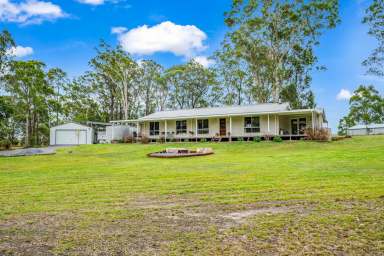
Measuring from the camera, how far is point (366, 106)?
153 ft

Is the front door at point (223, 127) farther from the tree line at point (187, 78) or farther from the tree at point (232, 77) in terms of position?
the tree at point (232, 77)

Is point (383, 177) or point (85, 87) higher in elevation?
point (85, 87)

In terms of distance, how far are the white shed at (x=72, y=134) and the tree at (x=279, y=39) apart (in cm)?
1869

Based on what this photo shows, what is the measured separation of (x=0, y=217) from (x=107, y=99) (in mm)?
42444

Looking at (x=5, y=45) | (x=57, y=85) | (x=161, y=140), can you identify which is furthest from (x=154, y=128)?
(x=57, y=85)

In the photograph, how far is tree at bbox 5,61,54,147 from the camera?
3391cm

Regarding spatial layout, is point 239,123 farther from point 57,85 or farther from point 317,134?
point 57,85

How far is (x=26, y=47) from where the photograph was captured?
34.8 meters

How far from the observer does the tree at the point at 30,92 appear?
33906 mm

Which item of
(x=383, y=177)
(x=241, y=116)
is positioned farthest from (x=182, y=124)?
(x=383, y=177)

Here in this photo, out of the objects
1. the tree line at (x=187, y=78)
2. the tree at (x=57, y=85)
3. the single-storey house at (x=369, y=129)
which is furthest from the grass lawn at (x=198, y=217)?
the single-storey house at (x=369, y=129)

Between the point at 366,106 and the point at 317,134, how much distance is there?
3124 centimetres

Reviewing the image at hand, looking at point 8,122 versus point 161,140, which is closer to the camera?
point 161,140

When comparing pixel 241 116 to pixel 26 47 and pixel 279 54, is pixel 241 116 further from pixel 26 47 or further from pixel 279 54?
pixel 26 47
